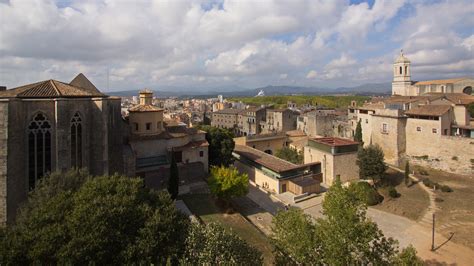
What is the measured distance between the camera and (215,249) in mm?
10211

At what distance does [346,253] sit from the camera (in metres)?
10.8

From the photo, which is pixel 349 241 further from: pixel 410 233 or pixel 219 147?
pixel 219 147

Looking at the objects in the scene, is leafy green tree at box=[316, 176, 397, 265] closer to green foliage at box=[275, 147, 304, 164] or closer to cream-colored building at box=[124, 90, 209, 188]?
cream-colored building at box=[124, 90, 209, 188]

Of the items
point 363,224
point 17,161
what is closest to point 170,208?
point 363,224

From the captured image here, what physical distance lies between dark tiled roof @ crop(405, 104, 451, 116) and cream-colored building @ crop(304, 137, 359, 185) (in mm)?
9969

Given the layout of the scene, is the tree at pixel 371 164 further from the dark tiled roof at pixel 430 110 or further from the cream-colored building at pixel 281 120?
the cream-colored building at pixel 281 120

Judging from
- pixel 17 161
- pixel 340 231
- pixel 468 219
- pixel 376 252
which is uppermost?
pixel 17 161

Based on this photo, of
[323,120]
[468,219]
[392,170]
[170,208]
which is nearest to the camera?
[170,208]

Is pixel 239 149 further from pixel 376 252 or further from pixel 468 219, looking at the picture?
pixel 376 252

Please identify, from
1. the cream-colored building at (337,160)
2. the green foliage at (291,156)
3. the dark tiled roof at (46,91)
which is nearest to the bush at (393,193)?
the cream-colored building at (337,160)

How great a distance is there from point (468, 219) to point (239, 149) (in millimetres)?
24309

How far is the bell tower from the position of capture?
6227cm

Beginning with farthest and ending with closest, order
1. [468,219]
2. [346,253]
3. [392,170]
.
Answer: [392,170] < [468,219] < [346,253]

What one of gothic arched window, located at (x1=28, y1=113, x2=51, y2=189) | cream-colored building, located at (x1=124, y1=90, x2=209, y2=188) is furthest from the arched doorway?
gothic arched window, located at (x1=28, y1=113, x2=51, y2=189)
